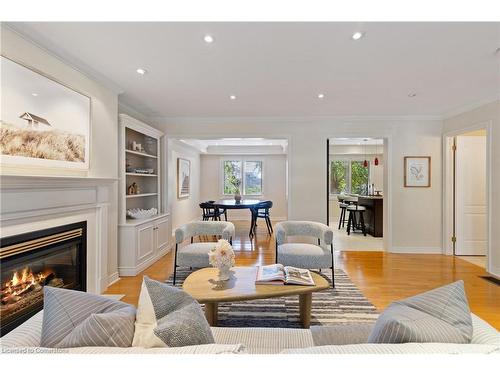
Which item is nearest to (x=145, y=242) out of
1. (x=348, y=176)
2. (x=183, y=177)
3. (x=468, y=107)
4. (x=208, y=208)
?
(x=208, y=208)

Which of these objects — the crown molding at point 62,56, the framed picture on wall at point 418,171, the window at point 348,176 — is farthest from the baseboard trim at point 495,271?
the crown molding at point 62,56

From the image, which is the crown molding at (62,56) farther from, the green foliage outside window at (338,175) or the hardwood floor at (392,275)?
the green foliage outside window at (338,175)

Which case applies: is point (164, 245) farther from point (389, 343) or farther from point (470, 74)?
point (470, 74)

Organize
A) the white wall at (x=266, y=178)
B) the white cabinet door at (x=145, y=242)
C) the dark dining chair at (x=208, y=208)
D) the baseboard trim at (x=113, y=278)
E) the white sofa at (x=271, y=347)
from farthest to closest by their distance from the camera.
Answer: the white wall at (x=266, y=178)
the dark dining chair at (x=208, y=208)
the white cabinet door at (x=145, y=242)
the baseboard trim at (x=113, y=278)
the white sofa at (x=271, y=347)

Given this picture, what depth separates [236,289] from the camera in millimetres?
2039

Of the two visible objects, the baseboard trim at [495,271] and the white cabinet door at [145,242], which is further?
the white cabinet door at [145,242]

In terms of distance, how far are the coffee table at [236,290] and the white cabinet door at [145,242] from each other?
167 cm

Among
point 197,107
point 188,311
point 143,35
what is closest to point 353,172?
point 197,107

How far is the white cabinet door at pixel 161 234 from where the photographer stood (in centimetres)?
424

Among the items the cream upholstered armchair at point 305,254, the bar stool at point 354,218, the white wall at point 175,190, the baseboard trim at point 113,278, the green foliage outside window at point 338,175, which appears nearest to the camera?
the cream upholstered armchair at point 305,254

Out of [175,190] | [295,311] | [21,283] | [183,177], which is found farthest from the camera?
[183,177]

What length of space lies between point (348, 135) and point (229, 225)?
2851mm

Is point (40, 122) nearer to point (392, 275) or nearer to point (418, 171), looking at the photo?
point (392, 275)
